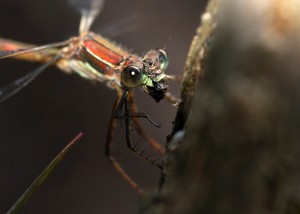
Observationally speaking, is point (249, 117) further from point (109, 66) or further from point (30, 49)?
point (30, 49)

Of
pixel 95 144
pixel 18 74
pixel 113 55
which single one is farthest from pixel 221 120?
pixel 18 74

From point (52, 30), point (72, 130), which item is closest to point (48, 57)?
point (72, 130)

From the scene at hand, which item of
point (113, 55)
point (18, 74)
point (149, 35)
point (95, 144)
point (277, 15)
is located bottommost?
point (277, 15)

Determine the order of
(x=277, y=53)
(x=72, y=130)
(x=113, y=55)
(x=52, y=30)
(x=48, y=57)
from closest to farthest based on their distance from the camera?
(x=277, y=53) → (x=113, y=55) → (x=48, y=57) → (x=72, y=130) → (x=52, y=30)

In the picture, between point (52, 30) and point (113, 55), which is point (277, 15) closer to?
point (113, 55)

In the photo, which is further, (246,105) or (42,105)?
(42,105)

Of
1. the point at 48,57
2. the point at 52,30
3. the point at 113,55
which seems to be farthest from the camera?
the point at 52,30

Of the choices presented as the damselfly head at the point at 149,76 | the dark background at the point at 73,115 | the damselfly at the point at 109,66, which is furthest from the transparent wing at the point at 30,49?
the dark background at the point at 73,115

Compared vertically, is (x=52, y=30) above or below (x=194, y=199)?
above
